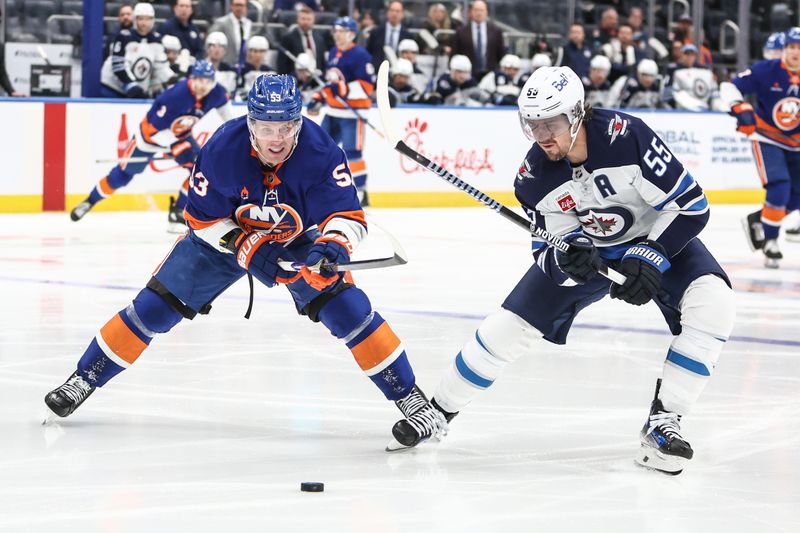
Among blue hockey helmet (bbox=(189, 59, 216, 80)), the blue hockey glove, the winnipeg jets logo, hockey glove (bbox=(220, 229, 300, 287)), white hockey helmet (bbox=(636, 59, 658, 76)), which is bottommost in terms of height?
white hockey helmet (bbox=(636, 59, 658, 76))

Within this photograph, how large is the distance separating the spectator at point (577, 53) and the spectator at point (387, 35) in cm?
169

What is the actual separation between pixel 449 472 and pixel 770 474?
765mm

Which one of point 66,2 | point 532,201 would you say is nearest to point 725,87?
point 532,201

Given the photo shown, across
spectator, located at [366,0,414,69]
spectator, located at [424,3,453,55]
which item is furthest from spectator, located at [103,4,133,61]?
spectator, located at [424,3,453,55]

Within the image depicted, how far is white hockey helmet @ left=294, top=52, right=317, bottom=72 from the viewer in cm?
1116

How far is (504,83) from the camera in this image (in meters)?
12.5

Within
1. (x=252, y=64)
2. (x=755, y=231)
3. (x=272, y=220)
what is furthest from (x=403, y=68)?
(x=272, y=220)

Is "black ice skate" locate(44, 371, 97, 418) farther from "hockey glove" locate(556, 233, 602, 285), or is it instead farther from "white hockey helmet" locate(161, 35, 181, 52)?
"white hockey helmet" locate(161, 35, 181, 52)

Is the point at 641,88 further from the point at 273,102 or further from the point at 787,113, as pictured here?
the point at 273,102

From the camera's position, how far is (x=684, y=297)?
333cm

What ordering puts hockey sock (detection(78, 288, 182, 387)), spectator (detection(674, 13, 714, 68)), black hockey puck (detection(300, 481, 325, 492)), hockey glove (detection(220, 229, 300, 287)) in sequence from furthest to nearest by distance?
1. spectator (detection(674, 13, 714, 68))
2. hockey sock (detection(78, 288, 182, 387))
3. hockey glove (detection(220, 229, 300, 287))
4. black hockey puck (detection(300, 481, 325, 492))

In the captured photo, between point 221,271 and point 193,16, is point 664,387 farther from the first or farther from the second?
point 193,16

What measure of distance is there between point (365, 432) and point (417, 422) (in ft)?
0.87

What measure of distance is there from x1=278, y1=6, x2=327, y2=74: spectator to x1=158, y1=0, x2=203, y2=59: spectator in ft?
2.41
